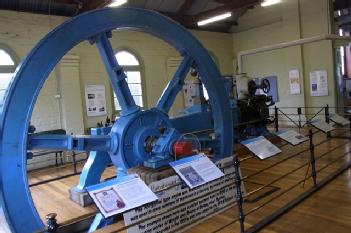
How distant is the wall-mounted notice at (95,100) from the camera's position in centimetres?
669

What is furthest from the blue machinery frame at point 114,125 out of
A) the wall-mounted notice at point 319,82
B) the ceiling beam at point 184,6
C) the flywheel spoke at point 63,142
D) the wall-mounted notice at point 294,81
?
the wall-mounted notice at point 294,81

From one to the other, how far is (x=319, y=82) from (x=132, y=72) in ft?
15.4

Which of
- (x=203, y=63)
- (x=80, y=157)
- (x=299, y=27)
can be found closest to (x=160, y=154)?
(x=203, y=63)

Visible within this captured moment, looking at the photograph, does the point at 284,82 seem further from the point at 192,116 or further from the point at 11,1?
the point at 11,1

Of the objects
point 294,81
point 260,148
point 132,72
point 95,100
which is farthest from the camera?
point 294,81

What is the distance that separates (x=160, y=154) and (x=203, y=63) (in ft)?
3.45

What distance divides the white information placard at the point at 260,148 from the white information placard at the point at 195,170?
448 mm

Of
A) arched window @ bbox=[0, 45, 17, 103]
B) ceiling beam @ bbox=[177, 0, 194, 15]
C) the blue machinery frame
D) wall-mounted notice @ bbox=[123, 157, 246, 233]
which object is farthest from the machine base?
ceiling beam @ bbox=[177, 0, 194, 15]

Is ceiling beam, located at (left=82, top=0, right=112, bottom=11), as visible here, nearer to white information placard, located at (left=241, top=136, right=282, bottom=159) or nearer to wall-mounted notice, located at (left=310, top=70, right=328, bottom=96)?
white information placard, located at (left=241, top=136, right=282, bottom=159)

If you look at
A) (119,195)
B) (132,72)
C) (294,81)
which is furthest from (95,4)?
(294,81)

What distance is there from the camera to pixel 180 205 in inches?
86.6

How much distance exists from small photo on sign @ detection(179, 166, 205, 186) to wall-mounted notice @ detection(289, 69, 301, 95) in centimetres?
714

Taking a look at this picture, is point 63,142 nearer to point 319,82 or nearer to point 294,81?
point 319,82

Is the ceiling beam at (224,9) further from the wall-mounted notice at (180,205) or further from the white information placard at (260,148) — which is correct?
the wall-mounted notice at (180,205)
